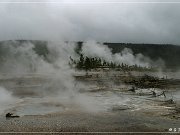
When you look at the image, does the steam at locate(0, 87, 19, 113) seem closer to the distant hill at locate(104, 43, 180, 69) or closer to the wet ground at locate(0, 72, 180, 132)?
the wet ground at locate(0, 72, 180, 132)

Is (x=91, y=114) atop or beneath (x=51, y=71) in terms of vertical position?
beneath

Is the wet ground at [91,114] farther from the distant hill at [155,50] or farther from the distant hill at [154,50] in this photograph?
the distant hill at [154,50]

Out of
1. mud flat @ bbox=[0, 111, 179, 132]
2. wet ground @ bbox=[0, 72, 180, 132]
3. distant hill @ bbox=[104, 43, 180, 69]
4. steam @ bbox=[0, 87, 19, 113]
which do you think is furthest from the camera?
distant hill @ bbox=[104, 43, 180, 69]

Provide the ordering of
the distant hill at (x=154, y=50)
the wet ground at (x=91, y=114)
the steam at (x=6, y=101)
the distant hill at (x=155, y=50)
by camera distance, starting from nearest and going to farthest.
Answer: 1. the wet ground at (x=91, y=114)
2. the steam at (x=6, y=101)
3. the distant hill at (x=155, y=50)
4. the distant hill at (x=154, y=50)

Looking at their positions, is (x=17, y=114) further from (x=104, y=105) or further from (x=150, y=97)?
(x=150, y=97)

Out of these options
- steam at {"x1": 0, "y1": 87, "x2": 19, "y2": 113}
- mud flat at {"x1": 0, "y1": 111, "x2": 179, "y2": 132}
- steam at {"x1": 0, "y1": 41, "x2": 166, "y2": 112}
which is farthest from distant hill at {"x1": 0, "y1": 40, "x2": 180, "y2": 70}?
mud flat at {"x1": 0, "y1": 111, "x2": 179, "y2": 132}

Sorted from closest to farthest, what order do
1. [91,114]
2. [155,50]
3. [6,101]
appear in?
[91,114] → [6,101] → [155,50]

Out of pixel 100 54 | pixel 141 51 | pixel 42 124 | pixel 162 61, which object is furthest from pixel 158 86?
pixel 141 51

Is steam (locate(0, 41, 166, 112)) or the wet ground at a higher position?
steam (locate(0, 41, 166, 112))

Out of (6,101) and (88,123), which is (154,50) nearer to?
(6,101)

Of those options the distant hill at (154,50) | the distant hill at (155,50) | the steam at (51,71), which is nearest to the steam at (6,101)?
the steam at (51,71)

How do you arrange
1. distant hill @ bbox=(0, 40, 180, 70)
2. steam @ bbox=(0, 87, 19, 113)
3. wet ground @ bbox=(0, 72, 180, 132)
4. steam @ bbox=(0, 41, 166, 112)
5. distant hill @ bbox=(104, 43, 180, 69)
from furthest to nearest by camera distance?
1. distant hill @ bbox=(104, 43, 180, 69)
2. distant hill @ bbox=(0, 40, 180, 70)
3. steam @ bbox=(0, 41, 166, 112)
4. steam @ bbox=(0, 87, 19, 113)
5. wet ground @ bbox=(0, 72, 180, 132)

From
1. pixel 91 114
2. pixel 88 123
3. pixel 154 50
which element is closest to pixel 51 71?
pixel 91 114

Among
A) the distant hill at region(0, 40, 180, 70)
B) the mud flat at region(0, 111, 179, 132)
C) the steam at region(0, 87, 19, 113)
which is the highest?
the distant hill at region(0, 40, 180, 70)
